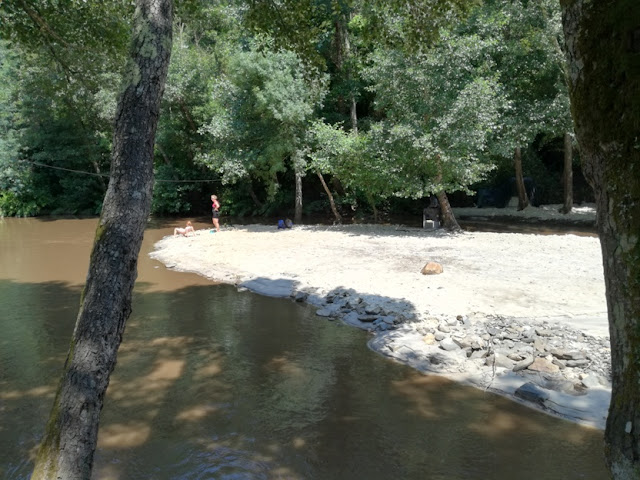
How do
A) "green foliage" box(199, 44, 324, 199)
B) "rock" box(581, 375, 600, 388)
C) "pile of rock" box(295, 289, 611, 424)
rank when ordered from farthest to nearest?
1. "green foliage" box(199, 44, 324, 199)
2. "pile of rock" box(295, 289, 611, 424)
3. "rock" box(581, 375, 600, 388)

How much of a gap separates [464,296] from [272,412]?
448cm

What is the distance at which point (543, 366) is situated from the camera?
6152 mm

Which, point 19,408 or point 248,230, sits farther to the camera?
point 248,230

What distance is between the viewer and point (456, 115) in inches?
549

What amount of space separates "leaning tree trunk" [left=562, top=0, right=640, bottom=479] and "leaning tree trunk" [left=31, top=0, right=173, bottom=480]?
241 centimetres

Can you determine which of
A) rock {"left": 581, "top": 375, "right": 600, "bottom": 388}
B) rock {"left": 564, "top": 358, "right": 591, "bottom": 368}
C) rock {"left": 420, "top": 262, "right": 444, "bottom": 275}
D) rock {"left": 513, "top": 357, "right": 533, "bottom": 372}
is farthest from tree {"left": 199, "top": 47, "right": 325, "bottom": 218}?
rock {"left": 581, "top": 375, "right": 600, "bottom": 388}

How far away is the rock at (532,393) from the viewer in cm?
551

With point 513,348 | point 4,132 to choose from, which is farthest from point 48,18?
point 4,132

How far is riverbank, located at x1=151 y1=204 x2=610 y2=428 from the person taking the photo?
6.07 metres

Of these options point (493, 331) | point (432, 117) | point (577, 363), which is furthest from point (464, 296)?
point (432, 117)

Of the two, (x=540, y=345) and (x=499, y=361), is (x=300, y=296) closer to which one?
(x=499, y=361)

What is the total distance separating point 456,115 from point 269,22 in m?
8.00

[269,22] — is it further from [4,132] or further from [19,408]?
[4,132]

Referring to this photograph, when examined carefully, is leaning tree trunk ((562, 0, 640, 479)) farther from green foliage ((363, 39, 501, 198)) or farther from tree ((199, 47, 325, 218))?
tree ((199, 47, 325, 218))
